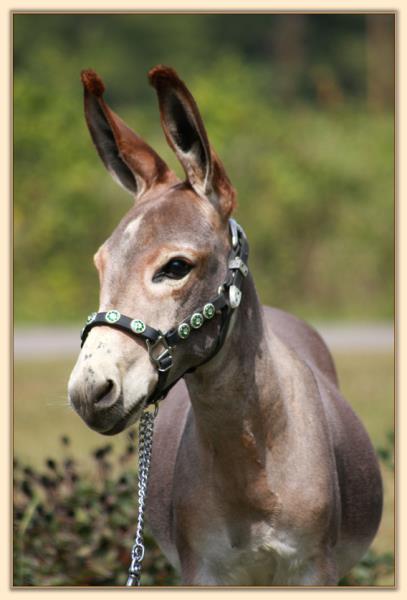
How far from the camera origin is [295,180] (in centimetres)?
1897

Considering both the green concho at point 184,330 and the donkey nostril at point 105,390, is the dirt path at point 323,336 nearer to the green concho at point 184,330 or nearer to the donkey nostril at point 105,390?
the green concho at point 184,330

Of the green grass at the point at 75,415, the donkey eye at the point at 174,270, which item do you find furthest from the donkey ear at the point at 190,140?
the green grass at the point at 75,415

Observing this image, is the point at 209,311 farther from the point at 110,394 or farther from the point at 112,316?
the point at 110,394

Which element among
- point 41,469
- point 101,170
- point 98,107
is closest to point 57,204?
point 101,170

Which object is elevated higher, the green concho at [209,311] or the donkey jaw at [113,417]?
the green concho at [209,311]

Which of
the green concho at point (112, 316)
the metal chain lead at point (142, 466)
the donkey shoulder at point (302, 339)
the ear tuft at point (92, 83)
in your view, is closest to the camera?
the green concho at point (112, 316)

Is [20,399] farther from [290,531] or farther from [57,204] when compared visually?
A: [290,531]

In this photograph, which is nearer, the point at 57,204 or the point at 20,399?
the point at 20,399

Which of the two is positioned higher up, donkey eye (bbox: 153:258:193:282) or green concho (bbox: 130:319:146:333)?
donkey eye (bbox: 153:258:193:282)

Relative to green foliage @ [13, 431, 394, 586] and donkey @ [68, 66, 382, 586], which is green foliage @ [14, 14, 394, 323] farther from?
donkey @ [68, 66, 382, 586]

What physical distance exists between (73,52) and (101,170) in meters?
20.5

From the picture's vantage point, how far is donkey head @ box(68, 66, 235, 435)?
3889 mm

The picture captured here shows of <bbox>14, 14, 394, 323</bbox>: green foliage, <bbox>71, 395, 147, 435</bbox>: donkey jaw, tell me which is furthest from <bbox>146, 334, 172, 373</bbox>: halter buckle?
<bbox>14, 14, 394, 323</bbox>: green foliage

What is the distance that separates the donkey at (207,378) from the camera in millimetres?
4020
